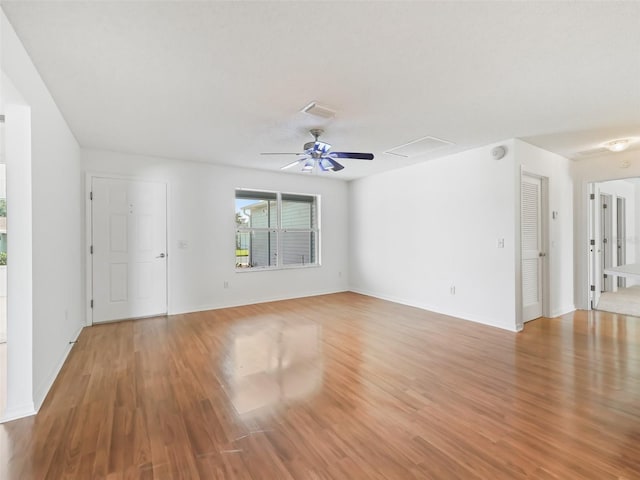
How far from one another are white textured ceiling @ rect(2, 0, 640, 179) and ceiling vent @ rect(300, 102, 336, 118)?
2.5 inches

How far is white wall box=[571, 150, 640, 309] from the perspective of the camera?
4578 millimetres

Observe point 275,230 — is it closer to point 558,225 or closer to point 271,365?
point 271,365

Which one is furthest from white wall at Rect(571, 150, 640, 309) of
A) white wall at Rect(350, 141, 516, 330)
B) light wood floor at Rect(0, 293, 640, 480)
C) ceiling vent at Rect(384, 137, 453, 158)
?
ceiling vent at Rect(384, 137, 453, 158)

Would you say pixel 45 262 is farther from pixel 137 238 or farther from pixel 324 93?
pixel 324 93

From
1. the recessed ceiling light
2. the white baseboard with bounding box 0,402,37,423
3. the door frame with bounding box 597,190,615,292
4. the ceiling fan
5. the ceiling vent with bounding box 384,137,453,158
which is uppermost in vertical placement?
the ceiling vent with bounding box 384,137,453,158

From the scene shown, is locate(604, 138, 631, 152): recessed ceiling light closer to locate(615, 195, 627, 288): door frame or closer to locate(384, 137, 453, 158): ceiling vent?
locate(384, 137, 453, 158): ceiling vent

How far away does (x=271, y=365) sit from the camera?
2.88 meters

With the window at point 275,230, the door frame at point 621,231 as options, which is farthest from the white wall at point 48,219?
the door frame at point 621,231

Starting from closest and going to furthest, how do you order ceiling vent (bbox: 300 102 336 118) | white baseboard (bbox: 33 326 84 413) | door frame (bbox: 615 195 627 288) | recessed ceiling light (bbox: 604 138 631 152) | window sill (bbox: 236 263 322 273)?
white baseboard (bbox: 33 326 84 413), ceiling vent (bbox: 300 102 336 118), recessed ceiling light (bbox: 604 138 631 152), window sill (bbox: 236 263 322 273), door frame (bbox: 615 195 627 288)

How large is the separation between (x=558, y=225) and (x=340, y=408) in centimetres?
463

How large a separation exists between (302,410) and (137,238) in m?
3.79

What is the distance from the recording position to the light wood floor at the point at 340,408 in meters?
1.61

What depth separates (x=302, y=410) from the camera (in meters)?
2.12

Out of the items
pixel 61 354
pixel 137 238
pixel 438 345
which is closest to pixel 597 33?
pixel 438 345
